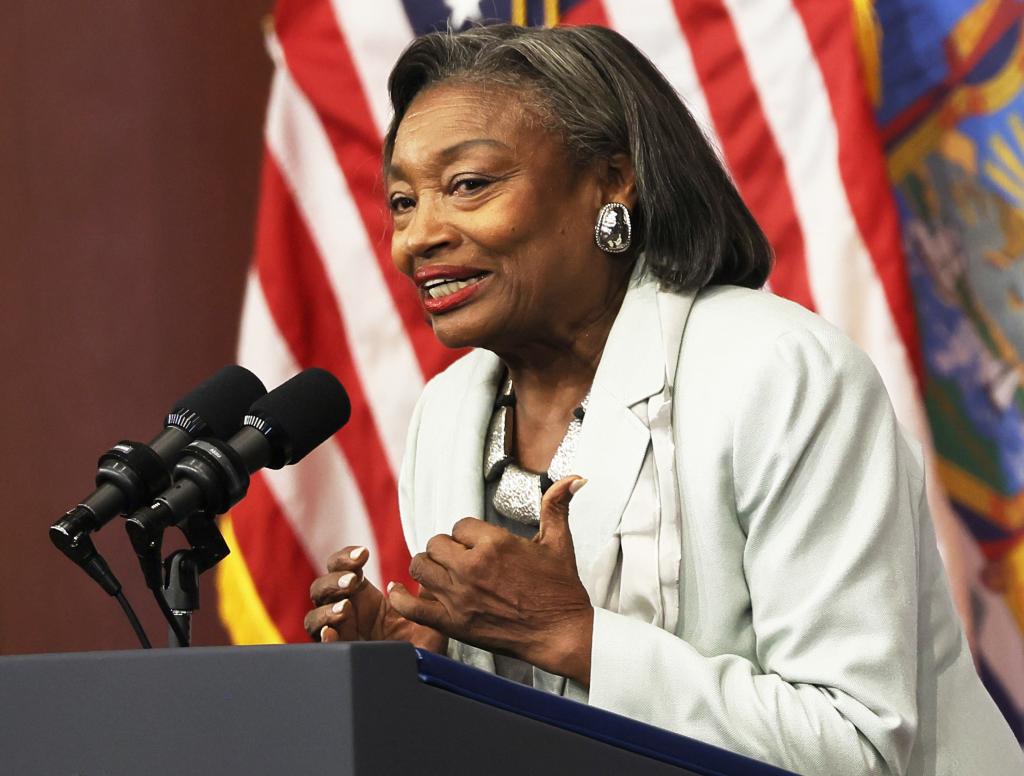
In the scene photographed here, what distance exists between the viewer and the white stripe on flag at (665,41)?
259 cm

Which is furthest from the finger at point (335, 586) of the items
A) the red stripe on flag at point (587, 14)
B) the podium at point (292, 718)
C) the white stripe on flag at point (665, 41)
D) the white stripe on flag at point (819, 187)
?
the red stripe on flag at point (587, 14)

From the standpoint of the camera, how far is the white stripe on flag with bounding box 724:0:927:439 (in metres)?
2.38

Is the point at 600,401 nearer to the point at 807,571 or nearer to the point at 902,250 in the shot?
the point at 807,571

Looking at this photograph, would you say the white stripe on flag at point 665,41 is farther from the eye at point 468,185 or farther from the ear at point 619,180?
the eye at point 468,185

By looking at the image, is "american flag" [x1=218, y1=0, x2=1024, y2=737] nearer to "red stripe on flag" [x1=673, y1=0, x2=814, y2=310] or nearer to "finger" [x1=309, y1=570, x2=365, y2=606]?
"red stripe on flag" [x1=673, y1=0, x2=814, y2=310]

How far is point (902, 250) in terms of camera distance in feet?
7.88

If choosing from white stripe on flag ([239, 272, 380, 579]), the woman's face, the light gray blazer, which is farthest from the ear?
white stripe on flag ([239, 272, 380, 579])

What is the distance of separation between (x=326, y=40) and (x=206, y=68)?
0.33 meters

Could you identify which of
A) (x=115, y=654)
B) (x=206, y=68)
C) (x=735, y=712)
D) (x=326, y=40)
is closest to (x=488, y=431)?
(x=735, y=712)

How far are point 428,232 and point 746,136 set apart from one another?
96cm

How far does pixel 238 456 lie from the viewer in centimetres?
125

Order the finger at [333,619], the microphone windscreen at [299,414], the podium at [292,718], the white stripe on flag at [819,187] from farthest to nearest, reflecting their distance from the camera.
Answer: the white stripe on flag at [819,187] < the finger at [333,619] < the microphone windscreen at [299,414] < the podium at [292,718]

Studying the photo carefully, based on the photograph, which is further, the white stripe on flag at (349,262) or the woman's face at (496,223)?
the white stripe on flag at (349,262)

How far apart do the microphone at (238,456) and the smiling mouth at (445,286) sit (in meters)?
0.41
